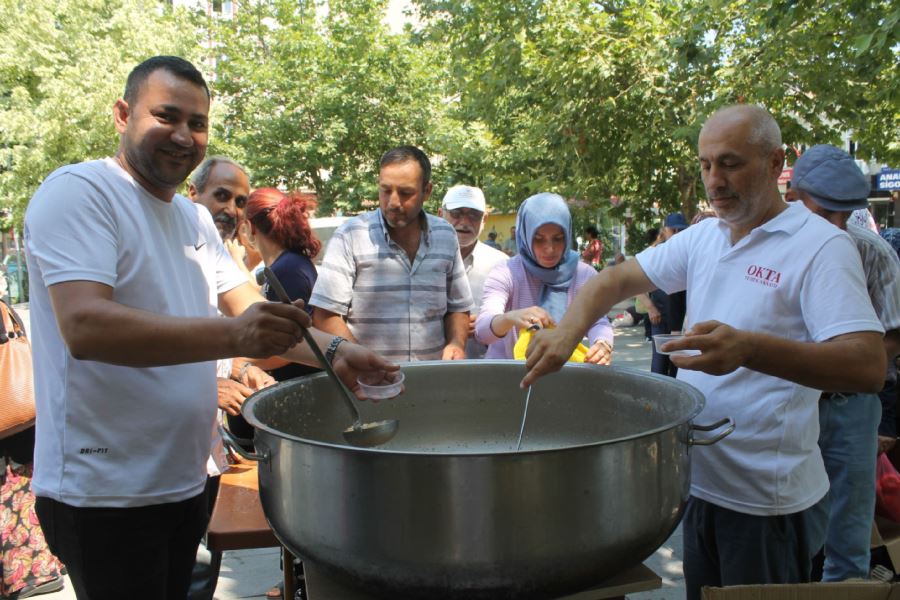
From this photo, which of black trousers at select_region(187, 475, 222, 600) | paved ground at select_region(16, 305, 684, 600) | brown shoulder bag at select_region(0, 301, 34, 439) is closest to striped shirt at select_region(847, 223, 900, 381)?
paved ground at select_region(16, 305, 684, 600)

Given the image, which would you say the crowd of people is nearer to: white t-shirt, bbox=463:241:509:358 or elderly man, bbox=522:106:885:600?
elderly man, bbox=522:106:885:600

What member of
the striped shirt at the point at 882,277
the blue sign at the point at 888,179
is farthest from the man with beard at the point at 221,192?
the blue sign at the point at 888,179

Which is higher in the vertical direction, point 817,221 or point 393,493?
point 817,221

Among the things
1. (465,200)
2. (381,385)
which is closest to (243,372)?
(381,385)

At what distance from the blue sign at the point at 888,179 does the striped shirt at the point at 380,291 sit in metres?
19.5

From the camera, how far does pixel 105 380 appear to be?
1440mm

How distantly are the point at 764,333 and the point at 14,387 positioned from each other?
2.62 m

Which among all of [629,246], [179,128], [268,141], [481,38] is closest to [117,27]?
[268,141]

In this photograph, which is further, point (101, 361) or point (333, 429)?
point (333, 429)

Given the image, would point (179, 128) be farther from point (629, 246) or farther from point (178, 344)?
point (629, 246)

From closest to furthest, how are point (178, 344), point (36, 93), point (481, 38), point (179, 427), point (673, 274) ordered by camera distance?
point (178, 344)
point (179, 427)
point (673, 274)
point (481, 38)
point (36, 93)

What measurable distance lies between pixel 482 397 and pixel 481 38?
9016mm

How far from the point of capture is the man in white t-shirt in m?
1.30

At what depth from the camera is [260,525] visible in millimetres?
1876
